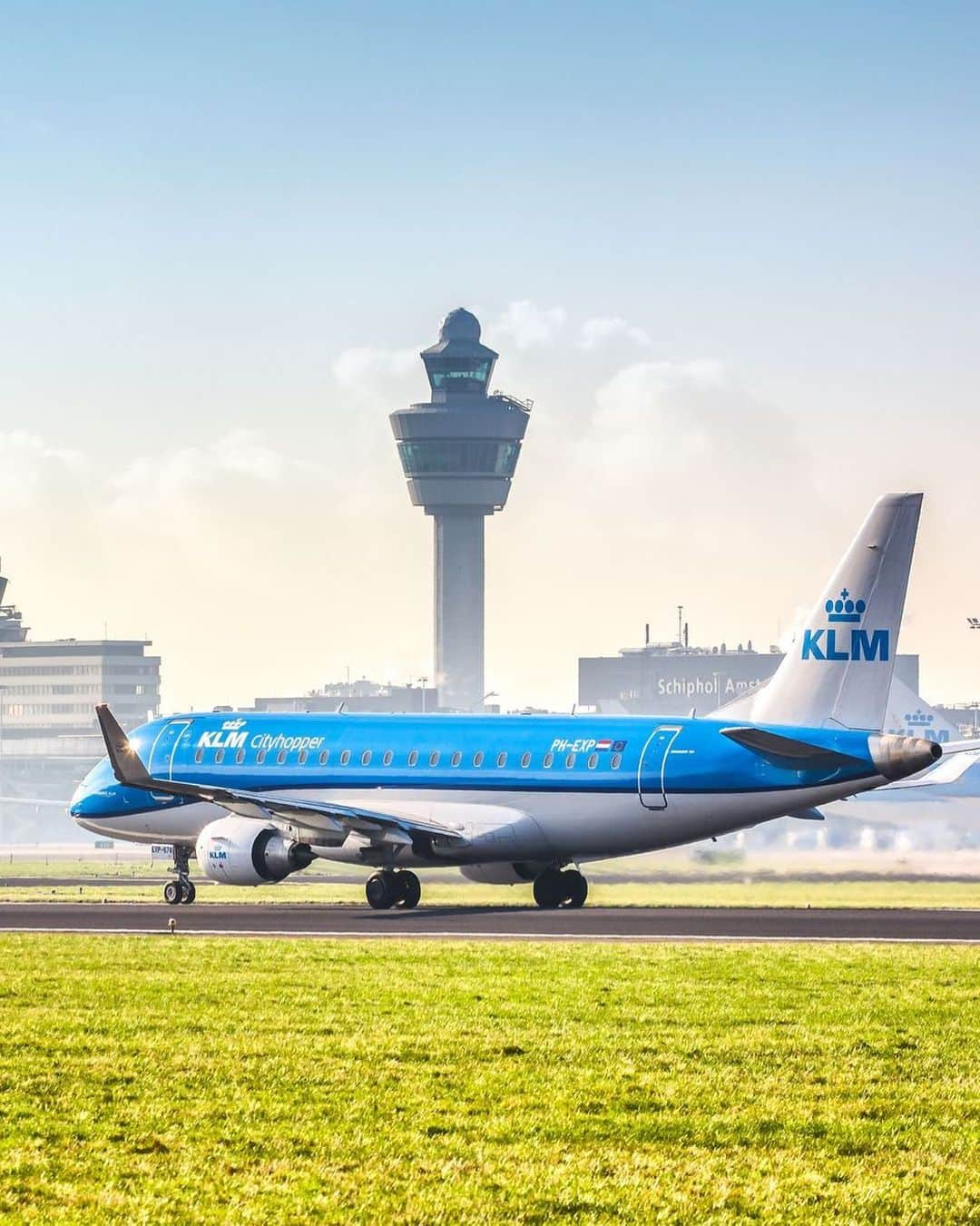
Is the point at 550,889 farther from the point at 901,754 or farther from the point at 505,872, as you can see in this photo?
the point at 901,754

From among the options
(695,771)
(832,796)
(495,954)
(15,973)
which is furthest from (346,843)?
(15,973)

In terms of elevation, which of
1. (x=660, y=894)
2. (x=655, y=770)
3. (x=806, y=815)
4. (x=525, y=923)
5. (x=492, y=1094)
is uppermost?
(x=655, y=770)

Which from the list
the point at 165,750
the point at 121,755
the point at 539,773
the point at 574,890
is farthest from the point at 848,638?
the point at 165,750

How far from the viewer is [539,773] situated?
154 ft

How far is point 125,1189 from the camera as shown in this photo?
43.8 ft

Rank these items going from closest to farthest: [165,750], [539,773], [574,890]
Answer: [539,773]
[574,890]
[165,750]

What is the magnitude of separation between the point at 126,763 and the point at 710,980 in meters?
23.7

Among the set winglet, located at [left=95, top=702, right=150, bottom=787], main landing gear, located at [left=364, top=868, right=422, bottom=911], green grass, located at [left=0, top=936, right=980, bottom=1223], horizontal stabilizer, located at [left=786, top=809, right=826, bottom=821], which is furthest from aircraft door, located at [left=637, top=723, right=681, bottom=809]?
green grass, located at [left=0, top=936, right=980, bottom=1223]

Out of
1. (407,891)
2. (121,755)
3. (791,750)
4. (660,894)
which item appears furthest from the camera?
(660,894)

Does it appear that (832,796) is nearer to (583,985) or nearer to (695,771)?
(695,771)

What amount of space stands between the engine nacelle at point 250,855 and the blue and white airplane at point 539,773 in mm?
44

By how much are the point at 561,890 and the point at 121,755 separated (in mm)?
11445

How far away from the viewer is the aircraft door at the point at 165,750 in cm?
5375

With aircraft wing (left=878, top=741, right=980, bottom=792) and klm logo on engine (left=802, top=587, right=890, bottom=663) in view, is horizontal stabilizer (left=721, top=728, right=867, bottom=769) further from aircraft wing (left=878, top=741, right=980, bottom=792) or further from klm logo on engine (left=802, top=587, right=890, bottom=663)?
klm logo on engine (left=802, top=587, right=890, bottom=663)
